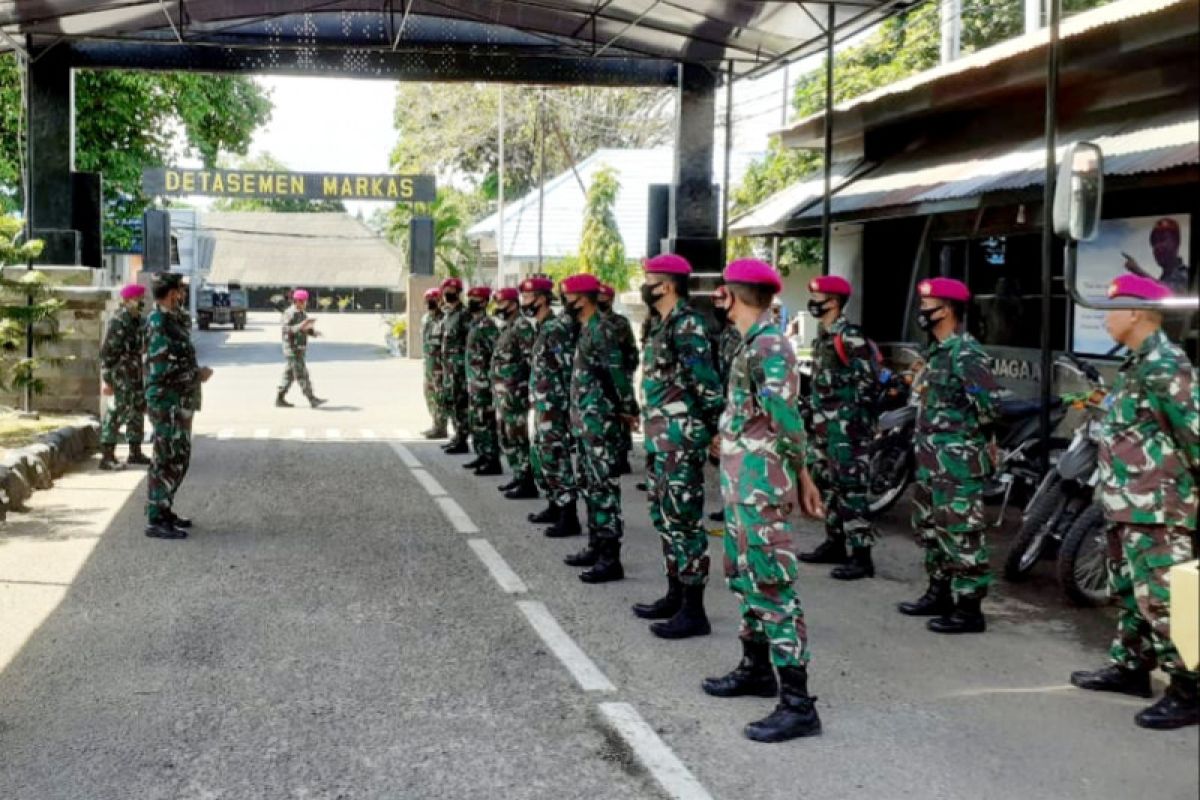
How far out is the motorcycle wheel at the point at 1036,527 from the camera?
26.3 feet

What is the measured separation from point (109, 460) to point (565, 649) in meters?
8.36

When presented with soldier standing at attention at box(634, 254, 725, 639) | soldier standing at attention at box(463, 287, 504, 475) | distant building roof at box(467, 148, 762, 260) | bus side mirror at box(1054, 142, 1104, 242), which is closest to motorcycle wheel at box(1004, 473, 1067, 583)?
soldier standing at attention at box(634, 254, 725, 639)

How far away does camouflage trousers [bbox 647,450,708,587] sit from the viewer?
6832 mm

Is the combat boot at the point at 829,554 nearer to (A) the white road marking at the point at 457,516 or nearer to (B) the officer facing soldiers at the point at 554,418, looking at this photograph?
(B) the officer facing soldiers at the point at 554,418

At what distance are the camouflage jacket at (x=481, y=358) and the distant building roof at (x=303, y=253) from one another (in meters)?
69.5

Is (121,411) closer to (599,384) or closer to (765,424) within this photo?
(599,384)

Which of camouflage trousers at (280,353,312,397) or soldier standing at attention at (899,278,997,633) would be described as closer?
soldier standing at attention at (899,278,997,633)

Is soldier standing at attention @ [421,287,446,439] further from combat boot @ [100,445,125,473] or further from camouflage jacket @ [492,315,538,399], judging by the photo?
combat boot @ [100,445,125,473]

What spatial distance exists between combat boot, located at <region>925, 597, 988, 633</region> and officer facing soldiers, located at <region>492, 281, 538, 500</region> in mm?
5217

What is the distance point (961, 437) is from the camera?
722 centimetres

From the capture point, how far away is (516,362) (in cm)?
1197

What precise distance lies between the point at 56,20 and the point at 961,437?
11.0 metres

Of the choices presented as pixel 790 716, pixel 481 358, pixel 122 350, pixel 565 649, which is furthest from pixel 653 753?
pixel 122 350

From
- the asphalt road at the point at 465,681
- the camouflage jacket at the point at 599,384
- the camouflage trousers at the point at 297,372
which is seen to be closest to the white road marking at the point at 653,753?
the asphalt road at the point at 465,681
